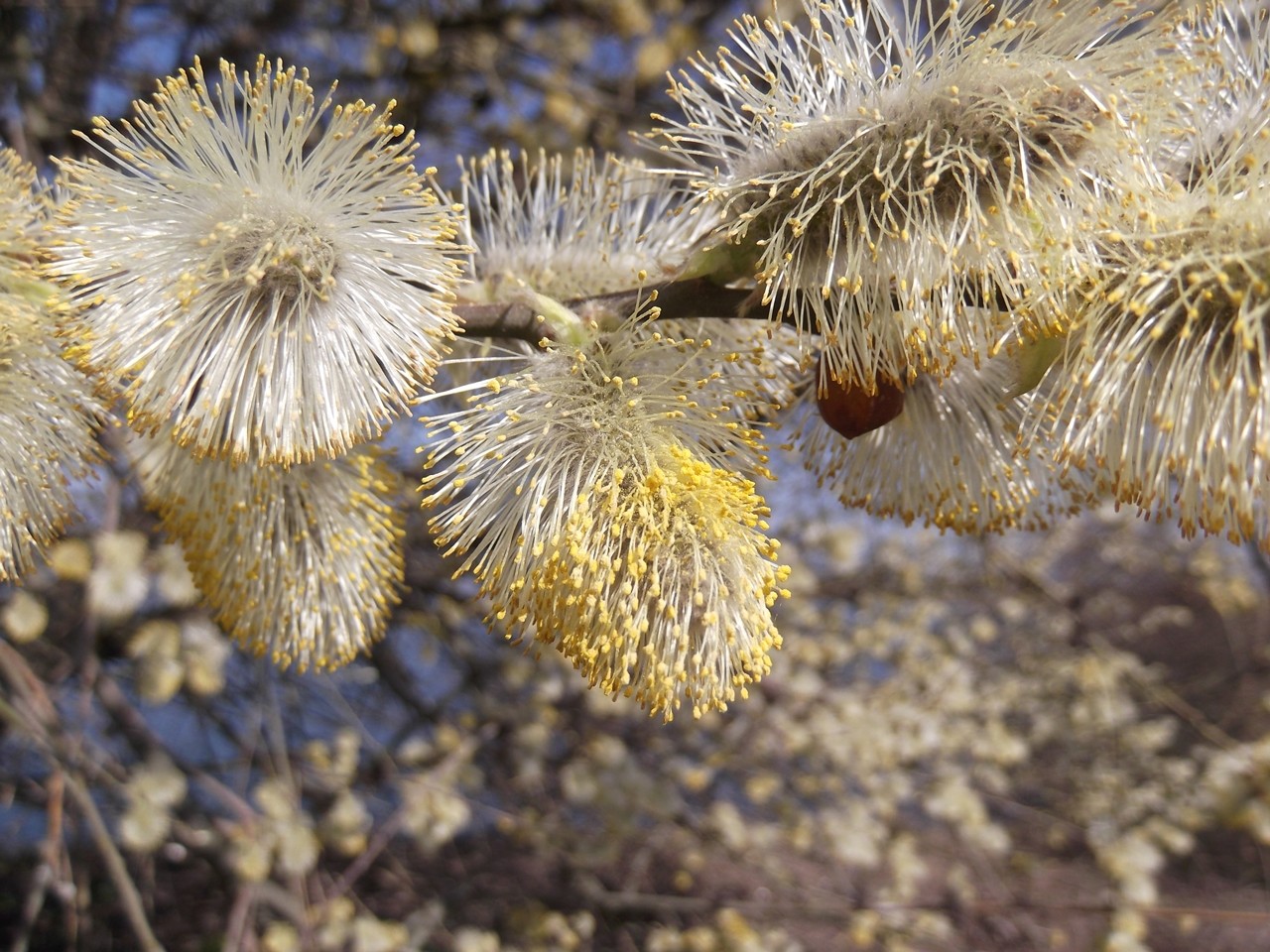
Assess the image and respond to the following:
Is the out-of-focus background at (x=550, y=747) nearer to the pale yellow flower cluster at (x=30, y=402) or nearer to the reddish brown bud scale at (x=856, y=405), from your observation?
the pale yellow flower cluster at (x=30, y=402)

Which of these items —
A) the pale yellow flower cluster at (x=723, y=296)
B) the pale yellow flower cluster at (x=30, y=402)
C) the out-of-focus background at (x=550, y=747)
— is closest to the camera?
the pale yellow flower cluster at (x=723, y=296)

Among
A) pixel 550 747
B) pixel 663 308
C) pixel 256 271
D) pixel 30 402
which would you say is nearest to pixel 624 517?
pixel 663 308

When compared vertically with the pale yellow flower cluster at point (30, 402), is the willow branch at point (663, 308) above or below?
above

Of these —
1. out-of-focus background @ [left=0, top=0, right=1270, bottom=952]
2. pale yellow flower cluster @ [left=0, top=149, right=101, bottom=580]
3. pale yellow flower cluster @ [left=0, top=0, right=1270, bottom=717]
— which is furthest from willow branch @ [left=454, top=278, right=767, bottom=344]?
out-of-focus background @ [left=0, top=0, right=1270, bottom=952]

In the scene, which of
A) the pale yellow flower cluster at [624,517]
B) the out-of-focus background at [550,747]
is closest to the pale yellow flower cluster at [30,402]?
the pale yellow flower cluster at [624,517]

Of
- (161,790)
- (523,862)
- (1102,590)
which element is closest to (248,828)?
(161,790)

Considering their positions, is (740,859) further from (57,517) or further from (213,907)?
(57,517)

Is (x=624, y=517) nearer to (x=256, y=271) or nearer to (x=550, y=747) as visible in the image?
(x=256, y=271)
